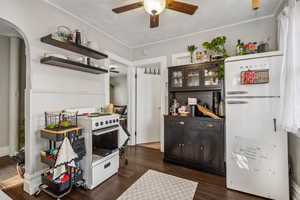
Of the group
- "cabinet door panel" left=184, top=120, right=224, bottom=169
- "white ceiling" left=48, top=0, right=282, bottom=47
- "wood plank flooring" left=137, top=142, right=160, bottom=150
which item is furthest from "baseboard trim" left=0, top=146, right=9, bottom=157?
"cabinet door panel" left=184, top=120, right=224, bottom=169

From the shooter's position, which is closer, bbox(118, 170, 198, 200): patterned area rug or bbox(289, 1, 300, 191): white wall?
bbox(289, 1, 300, 191): white wall

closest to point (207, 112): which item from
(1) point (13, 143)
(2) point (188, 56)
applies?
(2) point (188, 56)

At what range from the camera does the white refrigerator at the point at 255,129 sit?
1650 millimetres

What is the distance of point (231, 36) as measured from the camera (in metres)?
2.62

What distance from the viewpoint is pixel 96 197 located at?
1.69 m

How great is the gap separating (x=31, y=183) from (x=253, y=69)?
3.34m

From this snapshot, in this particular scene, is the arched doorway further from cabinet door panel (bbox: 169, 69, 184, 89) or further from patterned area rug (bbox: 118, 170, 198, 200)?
cabinet door panel (bbox: 169, 69, 184, 89)

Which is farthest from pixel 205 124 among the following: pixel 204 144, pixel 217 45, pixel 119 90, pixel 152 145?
→ pixel 119 90

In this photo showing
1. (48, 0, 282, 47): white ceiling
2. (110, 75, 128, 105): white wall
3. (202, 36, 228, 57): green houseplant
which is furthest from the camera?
(110, 75, 128, 105): white wall

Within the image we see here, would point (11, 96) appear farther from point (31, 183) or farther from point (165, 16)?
point (165, 16)

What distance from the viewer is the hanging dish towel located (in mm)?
1540

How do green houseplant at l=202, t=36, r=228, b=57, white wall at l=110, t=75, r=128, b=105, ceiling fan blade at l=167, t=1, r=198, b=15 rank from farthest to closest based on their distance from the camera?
1. white wall at l=110, t=75, r=128, b=105
2. green houseplant at l=202, t=36, r=228, b=57
3. ceiling fan blade at l=167, t=1, r=198, b=15

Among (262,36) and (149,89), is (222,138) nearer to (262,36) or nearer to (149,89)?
(262,36)

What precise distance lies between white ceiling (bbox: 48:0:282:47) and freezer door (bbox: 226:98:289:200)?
1.55 meters
